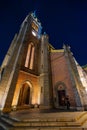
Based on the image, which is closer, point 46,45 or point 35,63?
point 35,63

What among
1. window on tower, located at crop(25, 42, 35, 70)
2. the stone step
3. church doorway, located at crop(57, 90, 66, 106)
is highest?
window on tower, located at crop(25, 42, 35, 70)

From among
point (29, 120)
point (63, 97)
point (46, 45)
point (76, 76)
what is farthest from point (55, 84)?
point (29, 120)

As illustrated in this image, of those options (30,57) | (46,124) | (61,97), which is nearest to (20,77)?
(30,57)

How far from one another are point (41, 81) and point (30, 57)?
16.9 feet

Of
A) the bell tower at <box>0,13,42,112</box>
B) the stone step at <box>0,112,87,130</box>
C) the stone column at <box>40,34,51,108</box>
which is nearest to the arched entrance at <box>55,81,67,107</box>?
the stone column at <box>40,34,51,108</box>

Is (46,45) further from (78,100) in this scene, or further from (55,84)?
(78,100)

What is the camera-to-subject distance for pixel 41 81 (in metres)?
13.2

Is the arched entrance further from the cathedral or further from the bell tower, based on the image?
the bell tower

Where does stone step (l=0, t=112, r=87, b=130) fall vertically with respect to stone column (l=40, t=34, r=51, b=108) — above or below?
below

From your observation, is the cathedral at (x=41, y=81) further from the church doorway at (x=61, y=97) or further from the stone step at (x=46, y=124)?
the stone step at (x=46, y=124)

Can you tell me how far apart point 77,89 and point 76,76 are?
2.09 metres

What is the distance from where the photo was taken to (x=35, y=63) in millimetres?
16094

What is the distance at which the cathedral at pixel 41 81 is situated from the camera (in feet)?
32.9

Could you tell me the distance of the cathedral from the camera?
1004 cm
